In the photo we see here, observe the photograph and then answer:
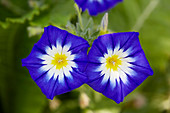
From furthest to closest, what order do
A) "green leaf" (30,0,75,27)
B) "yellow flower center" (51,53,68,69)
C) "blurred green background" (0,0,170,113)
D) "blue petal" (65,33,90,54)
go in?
"blurred green background" (0,0,170,113) → "green leaf" (30,0,75,27) → "yellow flower center" (51,53,68,69) → "blue petal" (65,33,90,54)

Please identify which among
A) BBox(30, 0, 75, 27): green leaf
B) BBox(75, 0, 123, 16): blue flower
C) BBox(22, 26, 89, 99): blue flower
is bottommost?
BBox(22, 26, 89, 99): blue flower

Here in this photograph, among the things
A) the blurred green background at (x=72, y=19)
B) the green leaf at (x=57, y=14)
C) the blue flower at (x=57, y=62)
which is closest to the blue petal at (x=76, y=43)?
the blue flower at (x=57, y=62)

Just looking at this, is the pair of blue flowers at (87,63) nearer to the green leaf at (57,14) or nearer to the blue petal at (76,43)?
the blue petal at (76,43)

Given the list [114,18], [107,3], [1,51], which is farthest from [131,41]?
[1,51]

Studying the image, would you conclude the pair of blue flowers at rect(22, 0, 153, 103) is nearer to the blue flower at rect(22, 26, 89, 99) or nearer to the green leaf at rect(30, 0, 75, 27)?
the blue flower at rect(22, 26, 89, 99)

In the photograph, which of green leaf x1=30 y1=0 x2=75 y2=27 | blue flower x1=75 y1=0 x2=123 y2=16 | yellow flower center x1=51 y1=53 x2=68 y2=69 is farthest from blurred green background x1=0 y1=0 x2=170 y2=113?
yellow flower center x1=51 y1=53 x2=68 y2=69

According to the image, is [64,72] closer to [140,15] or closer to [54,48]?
[54,48]

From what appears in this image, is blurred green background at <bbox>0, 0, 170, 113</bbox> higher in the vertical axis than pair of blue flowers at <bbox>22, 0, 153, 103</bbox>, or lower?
higher
